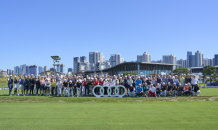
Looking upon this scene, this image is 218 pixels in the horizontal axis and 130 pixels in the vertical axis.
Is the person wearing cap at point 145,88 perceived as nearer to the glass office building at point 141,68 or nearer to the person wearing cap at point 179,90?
the person wearing cap at point 179,90

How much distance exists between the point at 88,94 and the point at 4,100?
7.78 metres

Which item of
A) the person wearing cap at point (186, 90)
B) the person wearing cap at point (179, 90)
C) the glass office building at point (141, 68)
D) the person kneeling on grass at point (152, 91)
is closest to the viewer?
the person kneeling on grass at point (152, 91)

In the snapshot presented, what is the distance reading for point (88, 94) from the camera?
18.8 m

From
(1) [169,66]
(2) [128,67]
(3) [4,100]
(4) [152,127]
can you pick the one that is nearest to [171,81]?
(4) [152,127]

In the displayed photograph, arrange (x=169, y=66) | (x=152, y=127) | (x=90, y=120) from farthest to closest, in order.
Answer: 1. (x=169, y=66)
2. (x=90, y=120)
3. (x=152, y=127)

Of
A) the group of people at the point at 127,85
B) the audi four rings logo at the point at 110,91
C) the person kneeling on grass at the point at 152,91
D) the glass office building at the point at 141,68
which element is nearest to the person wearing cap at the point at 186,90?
the group of people at the point at 127,85

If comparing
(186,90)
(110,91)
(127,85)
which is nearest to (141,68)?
(186,90)

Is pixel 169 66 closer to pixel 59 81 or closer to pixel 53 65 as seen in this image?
pixel 53 65

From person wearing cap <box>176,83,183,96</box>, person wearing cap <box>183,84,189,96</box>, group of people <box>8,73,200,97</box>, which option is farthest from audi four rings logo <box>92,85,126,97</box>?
person wearing cap <box>183,84,189,96</box>

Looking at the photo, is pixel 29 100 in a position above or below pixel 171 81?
below

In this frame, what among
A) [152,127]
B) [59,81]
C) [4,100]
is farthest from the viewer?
[59,81]

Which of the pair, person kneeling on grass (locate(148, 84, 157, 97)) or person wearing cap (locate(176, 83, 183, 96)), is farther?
person wearing cap (locate(176, 83, 183, 96))

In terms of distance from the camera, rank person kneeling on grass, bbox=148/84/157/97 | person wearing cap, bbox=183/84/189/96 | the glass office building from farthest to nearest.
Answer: the glass office building < person wearing cap, bbox=183/84/189/96 < person kneeling on grass, bbox=148/84/157/97

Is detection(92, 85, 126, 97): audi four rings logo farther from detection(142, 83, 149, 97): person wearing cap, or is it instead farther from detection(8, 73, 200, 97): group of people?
detection(142, 83, 149, 97): person wearing cap
